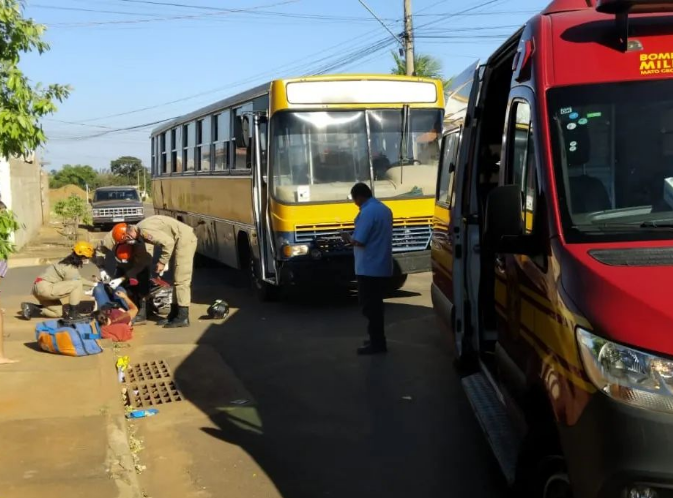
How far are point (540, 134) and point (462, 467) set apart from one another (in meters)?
2.46

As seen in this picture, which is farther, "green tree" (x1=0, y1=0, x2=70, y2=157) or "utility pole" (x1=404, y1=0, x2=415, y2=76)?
"utility pole" (x1=404, y1=0, x2=415, y2=76)

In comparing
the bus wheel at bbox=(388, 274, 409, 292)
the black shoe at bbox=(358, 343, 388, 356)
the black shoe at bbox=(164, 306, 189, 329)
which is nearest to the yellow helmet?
the black shoe at bbox=(164, 306, 189, 329)

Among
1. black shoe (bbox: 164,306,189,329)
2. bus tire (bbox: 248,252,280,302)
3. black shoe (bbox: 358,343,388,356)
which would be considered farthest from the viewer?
bus tire (bbox: 248,252,280,302)

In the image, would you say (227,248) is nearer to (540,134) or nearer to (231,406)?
(231,406)

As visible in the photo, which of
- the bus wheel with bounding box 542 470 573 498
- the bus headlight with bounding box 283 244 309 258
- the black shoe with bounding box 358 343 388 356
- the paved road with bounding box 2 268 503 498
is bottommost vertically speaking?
the paved road with bounding box 2 268 503 498

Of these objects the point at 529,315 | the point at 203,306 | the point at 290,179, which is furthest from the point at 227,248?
the point at 529,315

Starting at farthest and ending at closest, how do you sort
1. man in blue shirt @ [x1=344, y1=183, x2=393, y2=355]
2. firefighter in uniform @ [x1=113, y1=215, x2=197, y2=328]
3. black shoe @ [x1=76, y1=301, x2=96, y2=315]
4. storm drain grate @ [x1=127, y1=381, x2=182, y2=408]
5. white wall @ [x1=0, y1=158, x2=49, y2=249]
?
1. white wall @ [x1=0, y1=158, x2=49, y2=249]
2. black shoe @ [x1=76, y1=301, x2=96, y2=315]
3. firefighter in uniform @ [x1=113, y1=215, x2=197, y2=328]
4. man in blue shirt @ [x1=344, y1=183, x2=393, y2=355]
5. storm drain grate @ [x1=127, y1=381, x2=182, y2=408]

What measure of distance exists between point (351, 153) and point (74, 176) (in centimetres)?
7888

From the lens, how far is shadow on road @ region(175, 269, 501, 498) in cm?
503

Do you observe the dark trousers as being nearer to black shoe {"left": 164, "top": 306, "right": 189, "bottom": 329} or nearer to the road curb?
the road curb

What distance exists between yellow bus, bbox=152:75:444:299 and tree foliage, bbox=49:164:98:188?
73.6 metres

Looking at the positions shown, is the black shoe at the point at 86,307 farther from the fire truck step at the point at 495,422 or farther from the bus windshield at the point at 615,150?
the bus windshield at the point at 615,150

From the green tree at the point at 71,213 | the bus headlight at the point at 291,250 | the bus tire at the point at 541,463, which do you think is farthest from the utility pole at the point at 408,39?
the bus tire at the point at 541,463

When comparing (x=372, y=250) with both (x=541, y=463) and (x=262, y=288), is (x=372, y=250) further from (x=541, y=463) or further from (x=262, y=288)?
(x=541, y=463)
